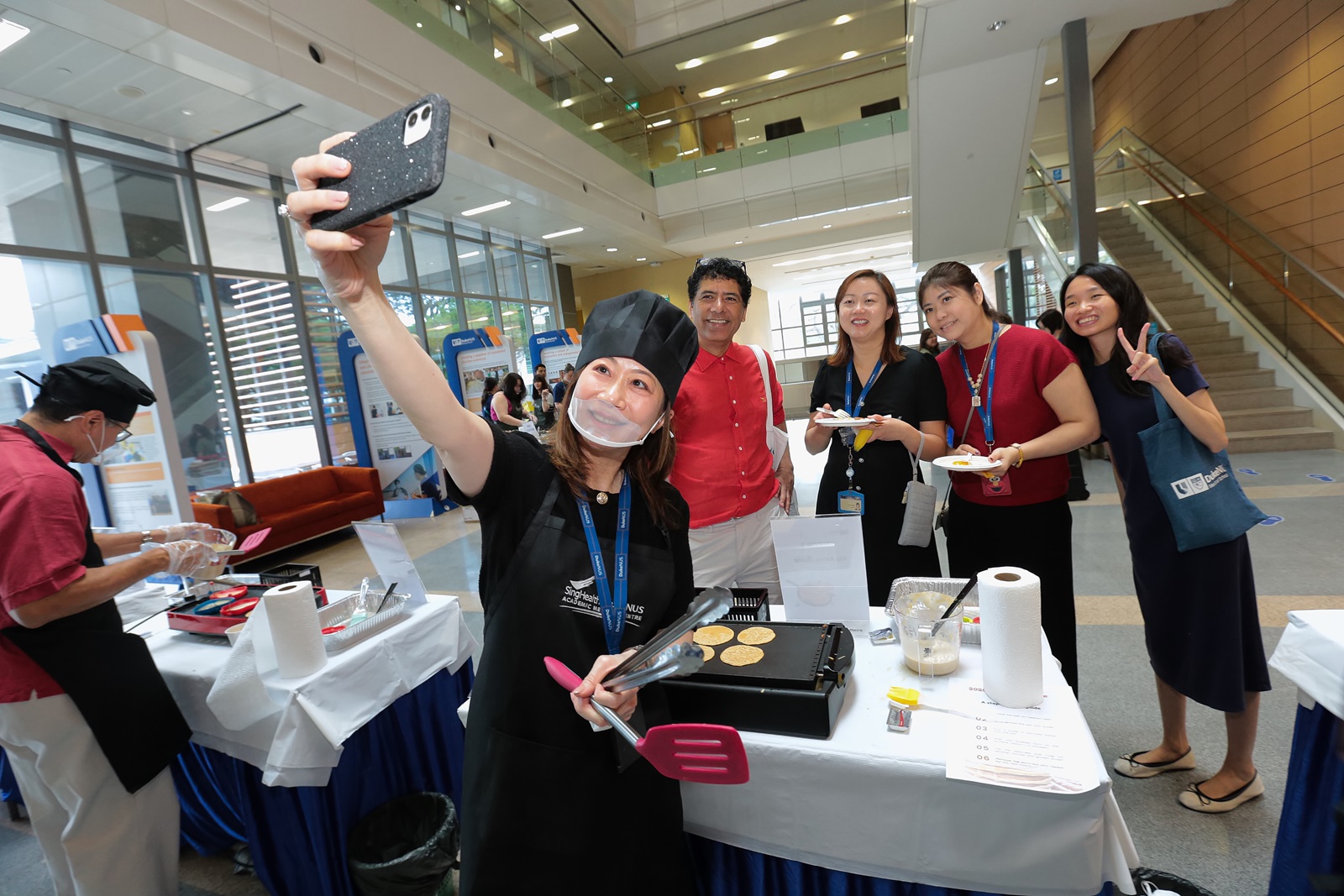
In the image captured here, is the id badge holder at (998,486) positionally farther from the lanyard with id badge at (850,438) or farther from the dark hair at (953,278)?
the dark hair at (953,278)

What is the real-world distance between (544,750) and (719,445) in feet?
4.24

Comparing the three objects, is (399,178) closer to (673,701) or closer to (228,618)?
(673,701)

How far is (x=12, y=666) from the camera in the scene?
1599 millimetres

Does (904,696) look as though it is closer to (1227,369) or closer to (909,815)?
(909,815)

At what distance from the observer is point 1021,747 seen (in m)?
1.10

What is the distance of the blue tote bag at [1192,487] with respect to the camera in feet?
5.71

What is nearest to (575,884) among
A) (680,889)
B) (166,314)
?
(680,889)

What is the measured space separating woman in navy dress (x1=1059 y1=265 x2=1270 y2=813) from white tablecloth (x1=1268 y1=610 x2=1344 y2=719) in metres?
0.50

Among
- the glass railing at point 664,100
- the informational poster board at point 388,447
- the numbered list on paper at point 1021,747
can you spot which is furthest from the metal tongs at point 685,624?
the glass railing at point 664,100

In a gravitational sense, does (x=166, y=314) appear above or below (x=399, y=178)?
above

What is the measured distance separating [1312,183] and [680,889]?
353 inches

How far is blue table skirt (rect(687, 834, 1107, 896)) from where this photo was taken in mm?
1188

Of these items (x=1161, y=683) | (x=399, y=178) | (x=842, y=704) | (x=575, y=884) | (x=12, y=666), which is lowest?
(x=1161, y=683)

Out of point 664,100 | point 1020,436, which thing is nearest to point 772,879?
point 1020,436
